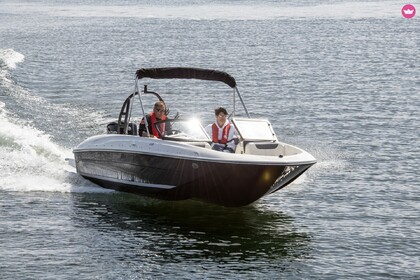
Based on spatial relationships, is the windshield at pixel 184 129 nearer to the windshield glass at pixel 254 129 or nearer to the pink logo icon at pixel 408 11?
the windshield glass at pixel 254 129

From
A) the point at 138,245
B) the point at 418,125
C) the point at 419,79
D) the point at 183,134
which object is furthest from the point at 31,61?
the point at 138,245

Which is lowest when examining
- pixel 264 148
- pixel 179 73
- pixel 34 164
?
pixel 34 164

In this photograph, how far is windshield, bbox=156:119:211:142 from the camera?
2097 cm

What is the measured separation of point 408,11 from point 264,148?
6695 cm

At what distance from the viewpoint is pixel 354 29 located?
68.8m

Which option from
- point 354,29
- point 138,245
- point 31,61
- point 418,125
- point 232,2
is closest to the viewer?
point 138,245

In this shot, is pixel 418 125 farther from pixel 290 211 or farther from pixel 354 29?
pixel 354 29

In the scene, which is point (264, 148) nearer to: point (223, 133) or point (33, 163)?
point (223, 133)

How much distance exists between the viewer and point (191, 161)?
19.3m

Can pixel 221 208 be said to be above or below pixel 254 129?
below

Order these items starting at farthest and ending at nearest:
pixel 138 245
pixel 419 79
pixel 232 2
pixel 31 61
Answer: pixel 232 2 < pixel 31 61 < pixel 419 79 < pixel 138 245

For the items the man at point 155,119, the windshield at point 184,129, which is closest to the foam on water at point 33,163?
the man at point 155,119

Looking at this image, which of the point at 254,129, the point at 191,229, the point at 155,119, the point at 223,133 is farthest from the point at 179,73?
the point at 191,229

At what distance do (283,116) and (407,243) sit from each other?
14.9 metres
